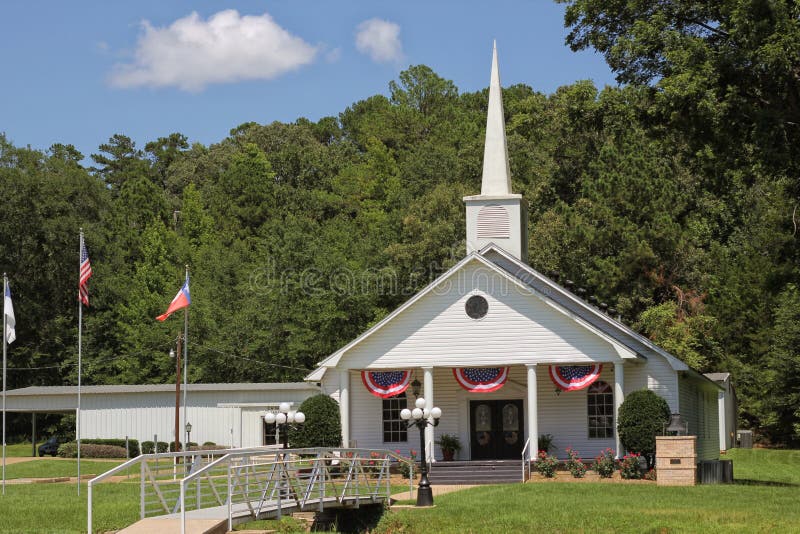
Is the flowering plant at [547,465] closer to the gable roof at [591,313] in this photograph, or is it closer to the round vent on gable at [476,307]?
the gable roof at [591,313]

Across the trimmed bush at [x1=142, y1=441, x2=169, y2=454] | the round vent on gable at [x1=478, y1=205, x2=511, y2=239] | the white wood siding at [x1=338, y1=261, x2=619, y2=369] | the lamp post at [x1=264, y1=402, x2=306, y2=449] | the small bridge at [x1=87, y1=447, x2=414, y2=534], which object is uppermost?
the round vent on gable at [x1=478, y1=205, x2=511, y2=239]

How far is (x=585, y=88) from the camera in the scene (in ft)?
98.7

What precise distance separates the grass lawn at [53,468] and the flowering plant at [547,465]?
52.7ft

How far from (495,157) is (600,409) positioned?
9.31 m

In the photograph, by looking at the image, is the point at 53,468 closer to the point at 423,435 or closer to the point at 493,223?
the point at 493,223

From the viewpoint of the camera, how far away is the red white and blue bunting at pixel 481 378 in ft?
114

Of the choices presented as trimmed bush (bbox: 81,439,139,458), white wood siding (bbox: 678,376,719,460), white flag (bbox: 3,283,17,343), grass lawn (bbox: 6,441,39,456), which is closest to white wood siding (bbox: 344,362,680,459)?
white wood siding (bbox: 678,376,719,460)

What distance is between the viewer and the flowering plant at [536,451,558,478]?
106 feet

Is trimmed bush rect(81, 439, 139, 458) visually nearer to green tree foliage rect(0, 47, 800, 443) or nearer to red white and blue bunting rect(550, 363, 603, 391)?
green tree foliage rect(0, 47, 800, 443)

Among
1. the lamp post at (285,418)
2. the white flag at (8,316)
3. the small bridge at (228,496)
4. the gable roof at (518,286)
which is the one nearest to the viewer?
the small bridge at (228,496)

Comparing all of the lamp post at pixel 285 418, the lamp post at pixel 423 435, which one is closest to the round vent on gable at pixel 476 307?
the lamp post at pixel 423 435

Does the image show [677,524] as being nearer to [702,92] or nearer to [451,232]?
[702,92]

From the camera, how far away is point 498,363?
3428cm

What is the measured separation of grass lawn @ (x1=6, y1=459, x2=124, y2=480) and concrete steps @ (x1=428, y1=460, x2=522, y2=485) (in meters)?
13.3
